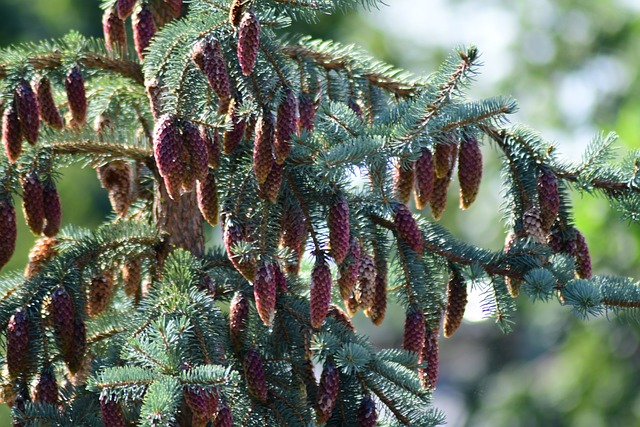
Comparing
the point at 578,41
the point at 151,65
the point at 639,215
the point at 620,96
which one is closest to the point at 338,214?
the point at 151,65

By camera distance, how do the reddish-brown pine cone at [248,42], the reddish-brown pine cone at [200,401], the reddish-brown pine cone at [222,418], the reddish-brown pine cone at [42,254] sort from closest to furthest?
1. the reddish-brown pine cone at [200,401]
2. the reddish-brown pine cone at [222,418]
3. the reddish-brown pine cone at [248,42]
4. the reddish-brown pine cone at [42,254]

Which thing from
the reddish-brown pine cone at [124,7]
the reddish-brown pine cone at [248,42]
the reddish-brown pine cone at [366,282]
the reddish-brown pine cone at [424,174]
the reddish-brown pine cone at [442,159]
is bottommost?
the reddish-brown pine cone at [366,282]

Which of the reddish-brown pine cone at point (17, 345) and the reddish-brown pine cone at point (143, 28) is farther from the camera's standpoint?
the reddish-brown pine cone at point (143, 28)

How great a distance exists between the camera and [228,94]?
2.16 metres

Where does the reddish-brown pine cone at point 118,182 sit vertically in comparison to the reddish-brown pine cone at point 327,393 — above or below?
above

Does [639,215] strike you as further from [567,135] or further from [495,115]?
[567,135]

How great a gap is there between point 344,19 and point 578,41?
3.18 metres

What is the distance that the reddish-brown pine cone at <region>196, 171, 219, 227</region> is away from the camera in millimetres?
2295

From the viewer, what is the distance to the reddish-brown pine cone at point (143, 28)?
2.56m

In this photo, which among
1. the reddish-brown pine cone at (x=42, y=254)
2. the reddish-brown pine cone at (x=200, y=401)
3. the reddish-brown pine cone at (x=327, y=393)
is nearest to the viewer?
the reddish-brown pine cone at (x=200, y=401)

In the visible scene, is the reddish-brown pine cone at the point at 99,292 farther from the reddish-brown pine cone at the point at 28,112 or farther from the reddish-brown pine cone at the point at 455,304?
the reddish-brown pine cone at the point at 455,304

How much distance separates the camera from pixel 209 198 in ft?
7.55

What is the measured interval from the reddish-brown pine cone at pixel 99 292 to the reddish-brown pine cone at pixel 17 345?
0.93 feet

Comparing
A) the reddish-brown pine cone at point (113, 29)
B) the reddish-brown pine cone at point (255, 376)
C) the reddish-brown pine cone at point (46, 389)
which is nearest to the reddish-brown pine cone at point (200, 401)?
the reddish-brown pine cone at point (255, 376)
